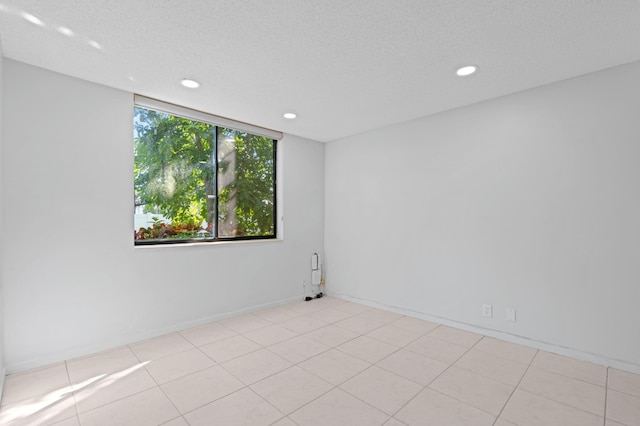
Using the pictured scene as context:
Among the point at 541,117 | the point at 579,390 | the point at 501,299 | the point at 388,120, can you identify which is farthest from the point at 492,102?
the point at 579,390

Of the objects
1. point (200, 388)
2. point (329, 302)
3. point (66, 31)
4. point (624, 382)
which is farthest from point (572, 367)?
point (66, 31)

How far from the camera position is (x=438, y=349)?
279 centimetres

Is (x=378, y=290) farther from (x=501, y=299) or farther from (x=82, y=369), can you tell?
(x=82, y=369)

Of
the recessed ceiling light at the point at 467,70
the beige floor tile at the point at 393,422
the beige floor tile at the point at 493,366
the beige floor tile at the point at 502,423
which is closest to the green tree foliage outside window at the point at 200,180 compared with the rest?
the recessed ceiling light at the point at 467,70

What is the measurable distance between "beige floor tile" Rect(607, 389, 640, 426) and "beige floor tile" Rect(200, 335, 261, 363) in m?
2.57

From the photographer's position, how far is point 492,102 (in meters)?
3.08

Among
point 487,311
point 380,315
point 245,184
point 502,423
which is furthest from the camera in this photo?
point 245,184

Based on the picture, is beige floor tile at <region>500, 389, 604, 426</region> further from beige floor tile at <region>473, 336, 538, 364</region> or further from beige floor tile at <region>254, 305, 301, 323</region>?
beige floor tile at <region>254, 305, 301, 323</region>

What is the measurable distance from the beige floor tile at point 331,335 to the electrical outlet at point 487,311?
Result: 1322 mm

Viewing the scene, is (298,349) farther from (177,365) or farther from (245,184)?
(245,184)

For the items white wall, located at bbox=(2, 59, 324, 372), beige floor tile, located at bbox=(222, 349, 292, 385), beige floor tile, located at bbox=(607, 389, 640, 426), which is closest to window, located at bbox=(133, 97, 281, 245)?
white wall, located at bbox=(2, 59, 324, 372)

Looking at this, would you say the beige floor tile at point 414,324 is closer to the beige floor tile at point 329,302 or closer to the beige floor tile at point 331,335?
the beige floor tile at point 331,335

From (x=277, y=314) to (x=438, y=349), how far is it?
1915 mm

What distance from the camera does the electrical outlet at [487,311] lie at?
10.1 ft
